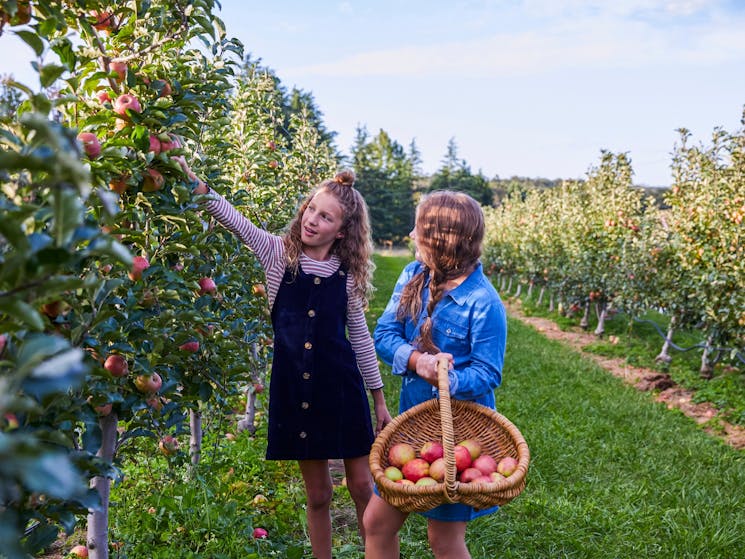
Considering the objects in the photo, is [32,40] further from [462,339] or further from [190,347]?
[462,339]

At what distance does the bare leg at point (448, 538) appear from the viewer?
201cm

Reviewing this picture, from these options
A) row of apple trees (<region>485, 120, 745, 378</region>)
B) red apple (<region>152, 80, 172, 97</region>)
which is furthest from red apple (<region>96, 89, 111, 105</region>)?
row of apple trees (<region>485, 120, 745, 378</region>)

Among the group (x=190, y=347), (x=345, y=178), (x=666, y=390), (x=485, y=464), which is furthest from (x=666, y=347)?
(x=190, y=347)

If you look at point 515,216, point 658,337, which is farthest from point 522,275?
point 658,337

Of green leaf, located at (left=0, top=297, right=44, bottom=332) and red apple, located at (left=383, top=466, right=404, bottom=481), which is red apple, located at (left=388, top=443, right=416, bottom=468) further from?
green leaf, located at (left=0, top=297, right=44, bottom=332)

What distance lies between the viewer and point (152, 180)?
1849 millimetres

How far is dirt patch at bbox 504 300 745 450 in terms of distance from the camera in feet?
18.8

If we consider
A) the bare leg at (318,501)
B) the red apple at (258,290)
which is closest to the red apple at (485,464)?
the bare leg at (318,501)

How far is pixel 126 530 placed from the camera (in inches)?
106

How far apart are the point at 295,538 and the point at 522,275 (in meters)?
13.8

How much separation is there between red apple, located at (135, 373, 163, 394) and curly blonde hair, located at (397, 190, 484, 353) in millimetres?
837

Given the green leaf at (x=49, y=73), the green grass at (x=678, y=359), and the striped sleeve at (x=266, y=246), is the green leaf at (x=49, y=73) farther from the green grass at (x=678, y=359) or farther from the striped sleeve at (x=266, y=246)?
the green grass at (x=678, y=359)

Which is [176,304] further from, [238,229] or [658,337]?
[658,337]

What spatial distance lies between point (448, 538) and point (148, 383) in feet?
3.45
